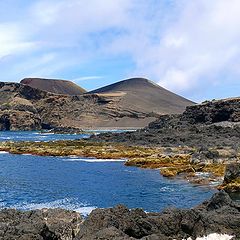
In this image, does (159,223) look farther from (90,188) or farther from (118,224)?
(90,188)

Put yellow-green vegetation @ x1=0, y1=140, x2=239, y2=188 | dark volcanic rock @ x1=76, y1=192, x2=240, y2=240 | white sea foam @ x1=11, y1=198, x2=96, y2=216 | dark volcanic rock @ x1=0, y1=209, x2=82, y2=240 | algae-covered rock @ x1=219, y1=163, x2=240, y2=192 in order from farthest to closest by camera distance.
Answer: yellow-green vegetation @ x1=0, y1=140, x2=239, y2=188
algae-covered rock @ x1=219, y1=163, x2=240, y2=192
white sea foam @ x1=11, y1=198, x2=96, y2=216
dark volcanic rock @ x1=76, y1=192, x2=240, y2=240
dark volcanic rock @ x1=0, y1=209, x2=82, y2=240

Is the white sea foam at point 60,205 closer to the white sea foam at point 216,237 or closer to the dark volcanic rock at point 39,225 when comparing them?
the dark volcanic rock at point 39,225

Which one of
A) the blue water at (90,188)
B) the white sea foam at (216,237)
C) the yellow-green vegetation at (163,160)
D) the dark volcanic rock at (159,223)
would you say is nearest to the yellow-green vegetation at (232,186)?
the yellow-green vegetation at (163,160)

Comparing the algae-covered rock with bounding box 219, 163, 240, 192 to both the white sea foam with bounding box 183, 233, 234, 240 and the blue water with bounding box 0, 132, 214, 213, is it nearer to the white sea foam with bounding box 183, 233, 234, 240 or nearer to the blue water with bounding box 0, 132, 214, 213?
the blue water with bounding box 0, 132, 214, 213

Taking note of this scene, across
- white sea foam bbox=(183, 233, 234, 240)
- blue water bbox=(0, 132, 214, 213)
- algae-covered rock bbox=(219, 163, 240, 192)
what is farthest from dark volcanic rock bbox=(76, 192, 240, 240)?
algae-covered rock bbox=(219, 163, 240, 192)

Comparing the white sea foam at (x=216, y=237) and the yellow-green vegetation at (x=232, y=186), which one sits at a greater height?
the white sea foam at (x=216, y=237)

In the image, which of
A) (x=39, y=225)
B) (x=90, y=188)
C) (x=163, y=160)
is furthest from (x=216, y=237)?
(x=163, y=160)

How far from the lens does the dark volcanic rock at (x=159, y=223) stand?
758 inches

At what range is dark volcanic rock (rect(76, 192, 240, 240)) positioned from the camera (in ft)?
63.2

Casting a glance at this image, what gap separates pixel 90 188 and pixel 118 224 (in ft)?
96.5

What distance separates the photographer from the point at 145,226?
19.5 m

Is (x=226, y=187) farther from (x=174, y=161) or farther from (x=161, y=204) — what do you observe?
(x=174, y=161)

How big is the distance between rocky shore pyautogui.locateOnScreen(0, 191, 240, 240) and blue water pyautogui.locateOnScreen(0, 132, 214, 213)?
46.2 ft

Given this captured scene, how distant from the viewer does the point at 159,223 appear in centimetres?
1975
